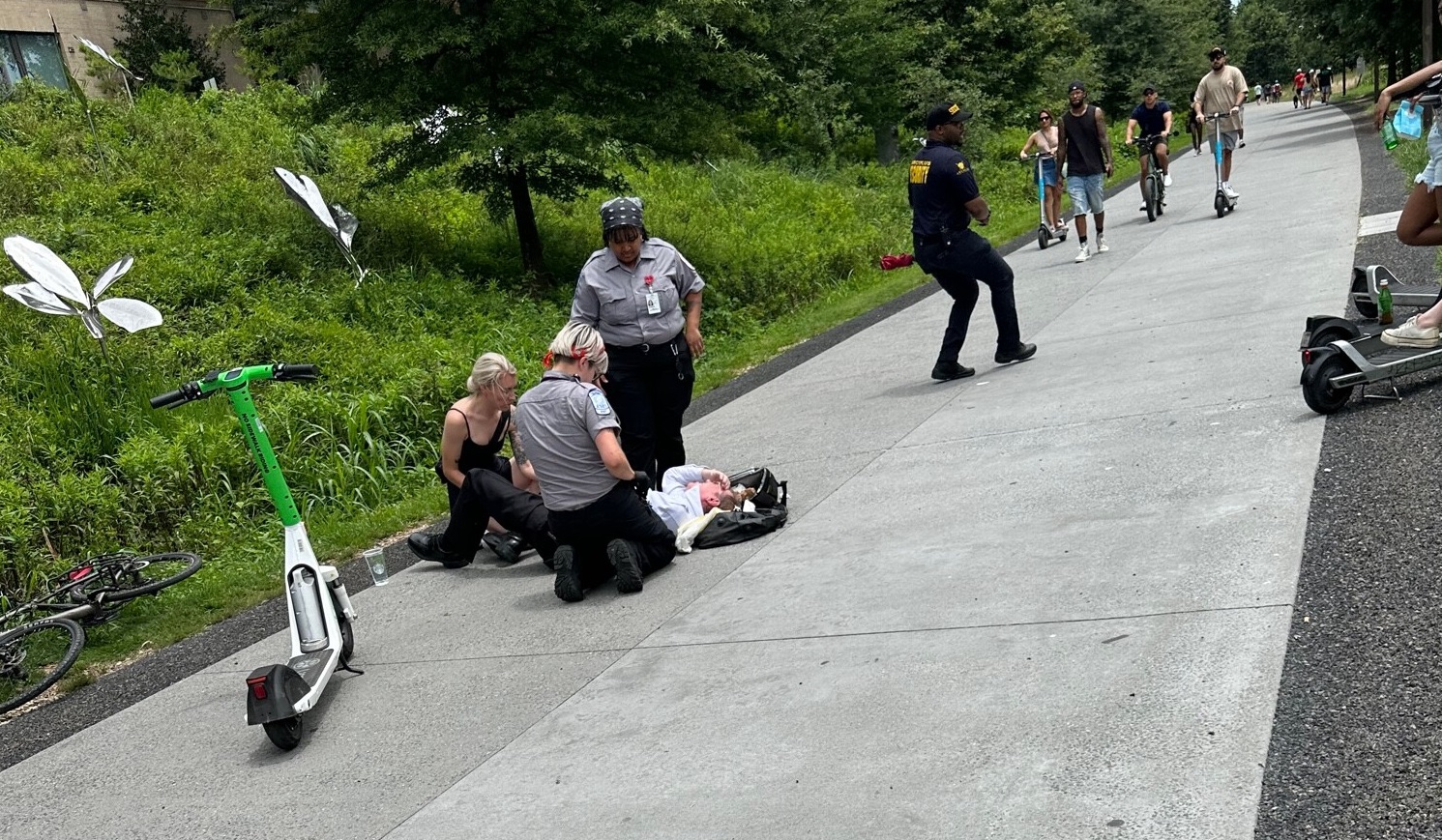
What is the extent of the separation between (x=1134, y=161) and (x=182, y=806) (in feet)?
109

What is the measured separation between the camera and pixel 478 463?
25.9 ft

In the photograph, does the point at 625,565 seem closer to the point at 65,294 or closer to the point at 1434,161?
the point at 1434,161

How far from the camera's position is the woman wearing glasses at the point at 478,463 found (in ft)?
24.8

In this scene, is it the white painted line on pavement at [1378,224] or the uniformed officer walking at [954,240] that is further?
the white painted line on pavement at [1378,224]

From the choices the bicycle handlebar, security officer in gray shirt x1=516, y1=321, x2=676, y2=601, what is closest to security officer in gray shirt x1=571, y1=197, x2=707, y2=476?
security officer in gray shirt x1=516, y1=321, x2=676, y2=601

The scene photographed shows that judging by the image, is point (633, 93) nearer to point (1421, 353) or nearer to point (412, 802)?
point (1421, 353)

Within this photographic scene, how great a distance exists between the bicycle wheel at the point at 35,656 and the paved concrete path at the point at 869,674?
867 mm

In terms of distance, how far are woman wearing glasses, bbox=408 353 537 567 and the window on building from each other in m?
28.3

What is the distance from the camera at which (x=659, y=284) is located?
26.3ft

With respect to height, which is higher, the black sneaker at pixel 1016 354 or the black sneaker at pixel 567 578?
the black sneaker at pixel 567 578

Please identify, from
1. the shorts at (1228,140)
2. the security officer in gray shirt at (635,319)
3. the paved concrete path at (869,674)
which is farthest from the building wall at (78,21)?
the paved concrete path at (869,674)

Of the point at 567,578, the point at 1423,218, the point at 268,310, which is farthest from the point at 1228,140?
the point at 567,578

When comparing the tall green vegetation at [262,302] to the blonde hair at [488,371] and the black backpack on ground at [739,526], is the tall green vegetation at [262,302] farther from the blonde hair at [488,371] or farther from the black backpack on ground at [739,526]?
the black backpack on ground at [739,526]

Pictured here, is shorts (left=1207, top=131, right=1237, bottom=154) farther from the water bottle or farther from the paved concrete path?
the water bottle
